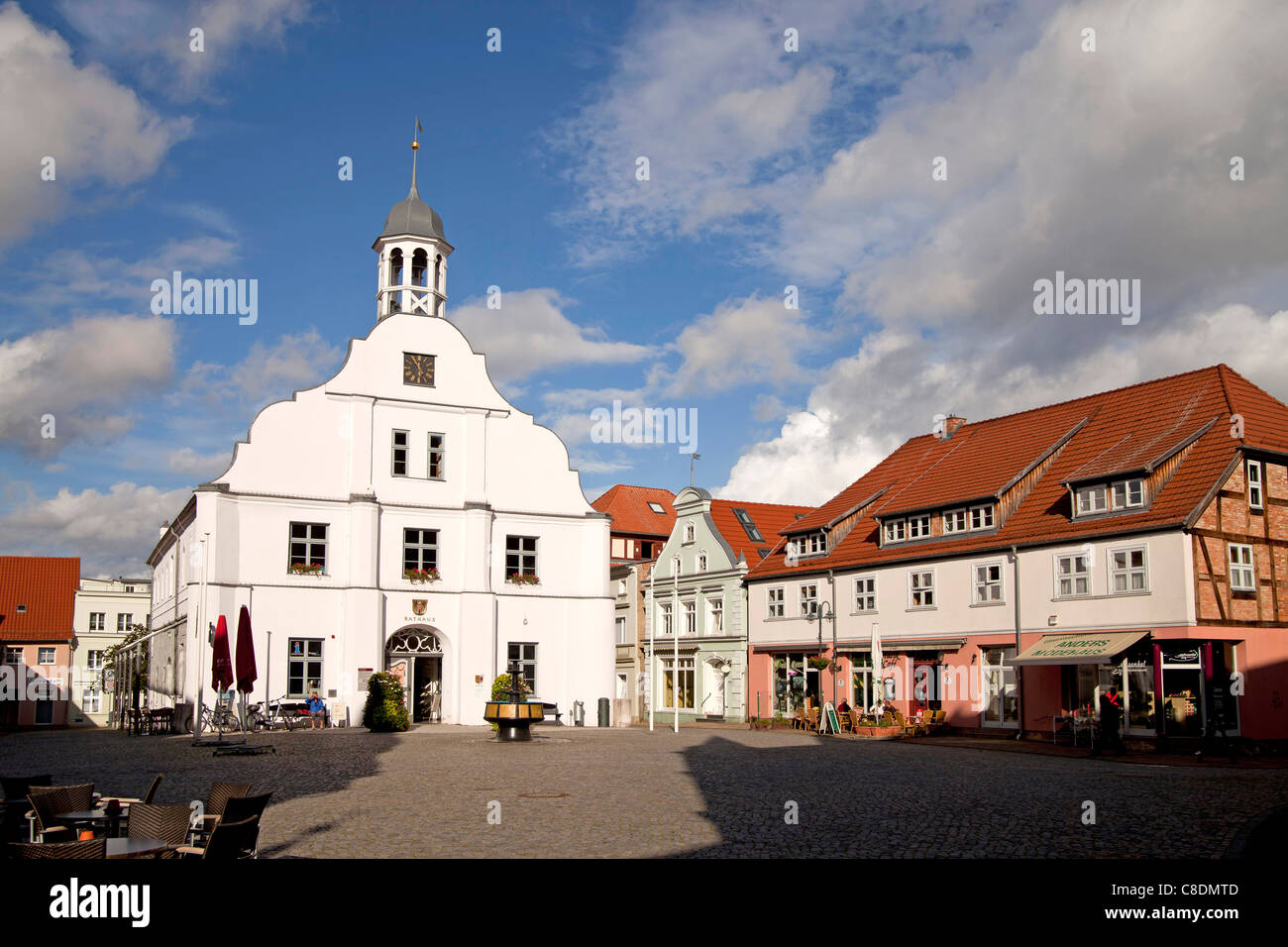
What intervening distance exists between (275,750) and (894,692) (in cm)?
2031

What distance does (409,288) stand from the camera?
1727 inches

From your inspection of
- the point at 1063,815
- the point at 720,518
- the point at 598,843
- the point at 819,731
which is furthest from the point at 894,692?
the point at 598,843

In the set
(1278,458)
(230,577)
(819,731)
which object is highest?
(1278,458)

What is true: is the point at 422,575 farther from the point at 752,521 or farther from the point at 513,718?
the point at 752,521

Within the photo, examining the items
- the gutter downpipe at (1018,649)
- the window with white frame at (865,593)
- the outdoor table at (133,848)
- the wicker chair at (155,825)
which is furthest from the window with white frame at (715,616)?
the outdoor table at (133,848)

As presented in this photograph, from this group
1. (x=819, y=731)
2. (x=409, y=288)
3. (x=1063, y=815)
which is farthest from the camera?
(x=409, y=288)

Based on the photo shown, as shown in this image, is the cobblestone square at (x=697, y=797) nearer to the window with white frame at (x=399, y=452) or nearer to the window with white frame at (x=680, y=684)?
the window with white frame at (x=399, y=452)

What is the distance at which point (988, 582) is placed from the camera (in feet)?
118

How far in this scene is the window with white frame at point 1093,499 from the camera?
33.0m

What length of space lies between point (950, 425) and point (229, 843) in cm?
3968

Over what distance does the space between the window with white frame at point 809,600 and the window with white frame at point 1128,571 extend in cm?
1300

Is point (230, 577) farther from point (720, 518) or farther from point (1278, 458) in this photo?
point (1278, 458)

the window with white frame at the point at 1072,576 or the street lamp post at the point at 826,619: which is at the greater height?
the window with white frame at the point at 1072,576
